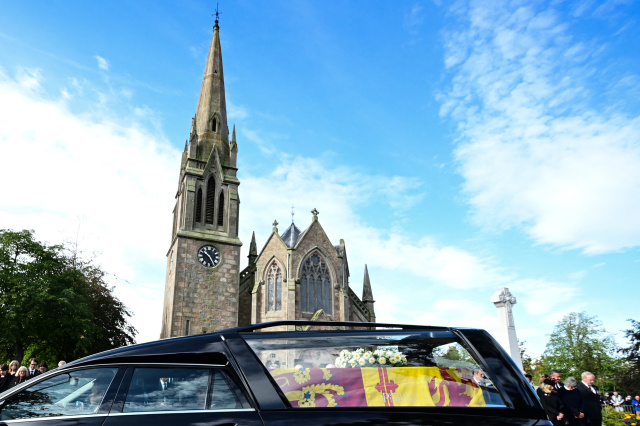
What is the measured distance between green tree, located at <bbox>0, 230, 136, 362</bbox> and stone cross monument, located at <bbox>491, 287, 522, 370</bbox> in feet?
73.6

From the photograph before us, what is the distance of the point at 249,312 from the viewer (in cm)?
3650

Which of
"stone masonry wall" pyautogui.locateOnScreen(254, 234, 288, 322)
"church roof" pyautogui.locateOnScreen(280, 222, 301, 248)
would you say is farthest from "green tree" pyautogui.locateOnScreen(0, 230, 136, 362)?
"church roof" pyautogui.locateOnScreen(280, 222, 301, 248)

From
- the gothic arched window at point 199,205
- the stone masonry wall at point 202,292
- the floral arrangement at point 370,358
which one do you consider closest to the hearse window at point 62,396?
the floral arrangement at point 370,358

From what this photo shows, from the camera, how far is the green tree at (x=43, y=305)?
1022 inches

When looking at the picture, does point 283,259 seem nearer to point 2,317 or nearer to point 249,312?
point 249,312

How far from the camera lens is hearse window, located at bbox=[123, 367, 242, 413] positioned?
2.73 metres

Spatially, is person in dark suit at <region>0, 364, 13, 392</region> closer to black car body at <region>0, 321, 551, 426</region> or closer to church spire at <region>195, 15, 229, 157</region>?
black car body at <region>0, 321, 551, 426</region>

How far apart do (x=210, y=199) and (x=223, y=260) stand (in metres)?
4.83

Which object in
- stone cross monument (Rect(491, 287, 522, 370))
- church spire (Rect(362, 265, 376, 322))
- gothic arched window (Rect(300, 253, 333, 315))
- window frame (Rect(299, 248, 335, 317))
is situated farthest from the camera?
church spire (Rect(362, 265, 376, 322))

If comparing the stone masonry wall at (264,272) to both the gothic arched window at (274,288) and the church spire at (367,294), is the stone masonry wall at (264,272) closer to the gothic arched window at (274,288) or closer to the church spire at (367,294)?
the gothic arched window at (274,288)

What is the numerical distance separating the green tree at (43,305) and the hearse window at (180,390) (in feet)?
88.6

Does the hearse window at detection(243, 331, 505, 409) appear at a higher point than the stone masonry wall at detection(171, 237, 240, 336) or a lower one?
lower

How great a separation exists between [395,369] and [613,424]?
13778 millimetres

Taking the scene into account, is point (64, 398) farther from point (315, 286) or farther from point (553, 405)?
point (315, 286)
